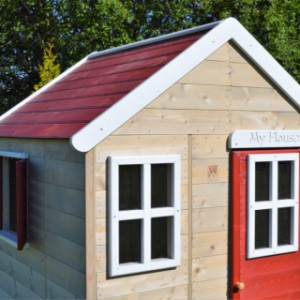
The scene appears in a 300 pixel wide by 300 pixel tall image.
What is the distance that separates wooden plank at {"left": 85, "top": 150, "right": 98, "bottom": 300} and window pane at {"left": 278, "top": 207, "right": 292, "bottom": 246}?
2094mm

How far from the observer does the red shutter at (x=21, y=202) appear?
18.1ft

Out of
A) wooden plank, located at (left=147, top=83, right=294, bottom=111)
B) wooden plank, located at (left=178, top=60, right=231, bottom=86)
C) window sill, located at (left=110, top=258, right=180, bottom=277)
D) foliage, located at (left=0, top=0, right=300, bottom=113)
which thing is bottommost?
window sill, located at (left=110, top=258, right=180, bottom=277)

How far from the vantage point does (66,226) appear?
4941 millimetres

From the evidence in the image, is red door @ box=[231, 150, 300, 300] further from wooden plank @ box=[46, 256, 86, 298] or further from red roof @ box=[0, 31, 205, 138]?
wooden plank @ box=[46, 256, 86, 298]

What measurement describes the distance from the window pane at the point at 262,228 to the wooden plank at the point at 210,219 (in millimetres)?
397

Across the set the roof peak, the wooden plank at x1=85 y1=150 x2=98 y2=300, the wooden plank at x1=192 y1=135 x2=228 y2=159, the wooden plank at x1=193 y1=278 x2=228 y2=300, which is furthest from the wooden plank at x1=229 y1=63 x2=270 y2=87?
the wooden plank at x1=193 y1=278 x2=228 y2=300

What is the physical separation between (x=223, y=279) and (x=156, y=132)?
1586 millimetres

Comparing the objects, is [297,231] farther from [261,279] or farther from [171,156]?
[171,156]

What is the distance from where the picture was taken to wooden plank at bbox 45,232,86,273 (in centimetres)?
471

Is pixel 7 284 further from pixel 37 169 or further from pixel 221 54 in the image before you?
pixel 221 54

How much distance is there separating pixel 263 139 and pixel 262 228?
35.0 inches

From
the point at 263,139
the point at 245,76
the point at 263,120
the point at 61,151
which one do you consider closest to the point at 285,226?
the point at 263,139

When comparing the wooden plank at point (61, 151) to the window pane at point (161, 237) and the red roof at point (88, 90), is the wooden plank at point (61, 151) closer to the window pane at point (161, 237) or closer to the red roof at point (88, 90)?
the red roof at point (88, 90)

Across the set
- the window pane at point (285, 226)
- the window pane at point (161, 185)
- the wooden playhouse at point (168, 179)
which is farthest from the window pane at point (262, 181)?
the window pane at point (161, 185)
